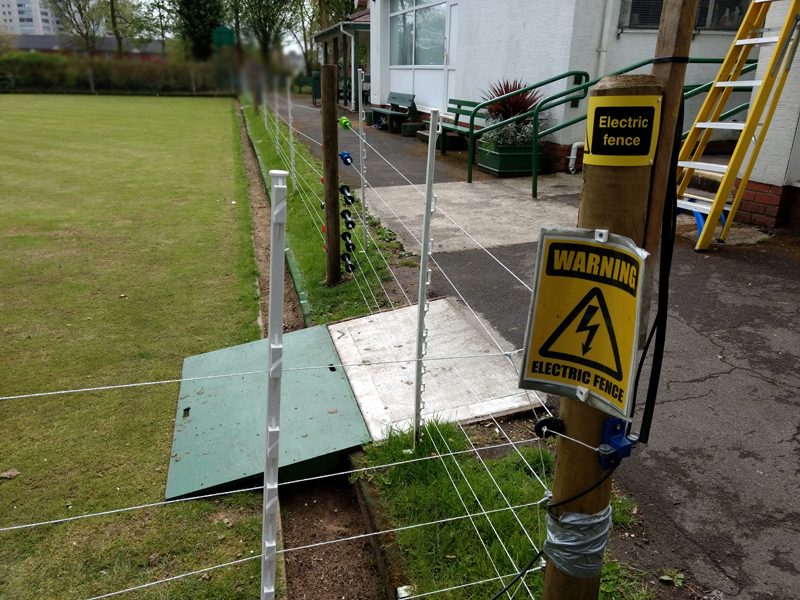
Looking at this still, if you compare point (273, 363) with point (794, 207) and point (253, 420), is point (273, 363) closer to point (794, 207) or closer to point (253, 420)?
point (253, 420)

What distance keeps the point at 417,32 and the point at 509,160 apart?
721cm

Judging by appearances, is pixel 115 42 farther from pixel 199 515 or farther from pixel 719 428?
pixel 719 428

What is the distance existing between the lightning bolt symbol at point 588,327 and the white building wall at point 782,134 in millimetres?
5594

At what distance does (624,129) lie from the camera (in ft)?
Answer: 4.58

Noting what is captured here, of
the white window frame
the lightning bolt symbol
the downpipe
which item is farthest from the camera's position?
the white window frame

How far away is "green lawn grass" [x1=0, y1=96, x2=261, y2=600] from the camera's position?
2924 millimetres

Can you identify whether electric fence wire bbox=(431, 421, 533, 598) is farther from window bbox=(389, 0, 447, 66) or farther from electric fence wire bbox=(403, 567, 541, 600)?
window bbox=(389, 0, 447, 66)

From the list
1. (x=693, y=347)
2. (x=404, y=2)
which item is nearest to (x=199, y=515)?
(x=693, y=347)

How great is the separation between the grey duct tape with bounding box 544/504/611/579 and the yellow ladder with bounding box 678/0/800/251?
426 centimetres

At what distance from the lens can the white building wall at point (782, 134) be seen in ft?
19.0

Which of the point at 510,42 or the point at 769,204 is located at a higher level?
the point at 510,42

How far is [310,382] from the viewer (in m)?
4.17

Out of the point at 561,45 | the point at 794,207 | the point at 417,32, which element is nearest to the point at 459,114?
the point at 561,45

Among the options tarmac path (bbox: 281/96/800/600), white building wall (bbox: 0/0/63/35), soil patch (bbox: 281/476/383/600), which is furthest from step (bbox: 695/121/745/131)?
white building wall (bbox: 0/0/63/35)
